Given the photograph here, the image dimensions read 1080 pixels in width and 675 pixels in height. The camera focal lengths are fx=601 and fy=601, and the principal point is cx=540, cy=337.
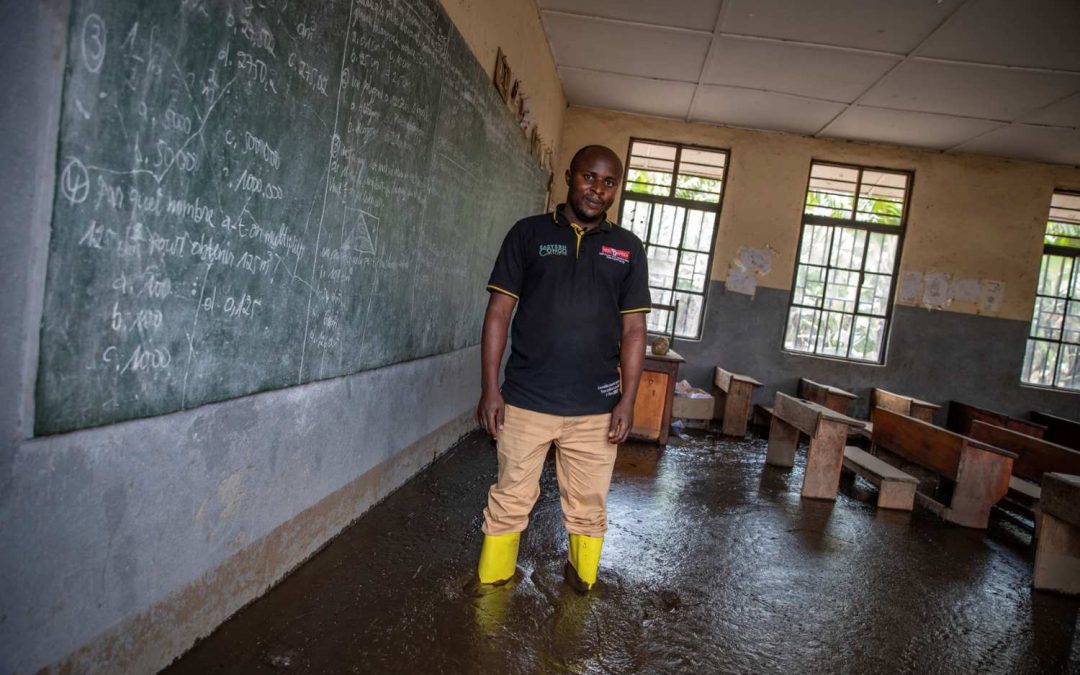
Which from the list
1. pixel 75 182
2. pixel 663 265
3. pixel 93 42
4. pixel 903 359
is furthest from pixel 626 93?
pixel 75 182

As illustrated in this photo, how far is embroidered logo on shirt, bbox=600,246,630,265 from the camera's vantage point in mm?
2292

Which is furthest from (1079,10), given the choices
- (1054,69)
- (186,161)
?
(186,161)

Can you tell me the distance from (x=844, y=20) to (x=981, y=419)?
478 cm

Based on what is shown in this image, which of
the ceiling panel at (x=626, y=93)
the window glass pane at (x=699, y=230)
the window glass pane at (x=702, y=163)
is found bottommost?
the window glass pane at (x=699, y=230)

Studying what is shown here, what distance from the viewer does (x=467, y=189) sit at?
3928 millimetres

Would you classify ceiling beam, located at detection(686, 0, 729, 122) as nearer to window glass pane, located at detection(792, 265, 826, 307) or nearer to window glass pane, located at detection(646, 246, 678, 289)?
window glass pane, located at detection(646, 246, 678, 289)

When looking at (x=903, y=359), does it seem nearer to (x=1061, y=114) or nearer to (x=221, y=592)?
(x=1061, y=114)

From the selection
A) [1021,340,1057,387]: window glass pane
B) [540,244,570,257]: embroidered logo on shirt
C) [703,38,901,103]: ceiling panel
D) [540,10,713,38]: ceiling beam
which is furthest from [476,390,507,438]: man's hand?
[1021,340,1057,387]: window glass pane

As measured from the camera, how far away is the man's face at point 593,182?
2.22 m

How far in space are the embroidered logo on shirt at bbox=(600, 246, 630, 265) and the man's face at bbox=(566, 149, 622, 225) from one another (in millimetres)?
131

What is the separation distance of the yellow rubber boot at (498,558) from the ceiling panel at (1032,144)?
7474mm

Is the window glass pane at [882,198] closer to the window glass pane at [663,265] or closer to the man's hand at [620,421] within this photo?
the window glass pane at [663,265]

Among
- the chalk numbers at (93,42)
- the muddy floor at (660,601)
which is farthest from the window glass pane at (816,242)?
the chalk numbers at (93,42)

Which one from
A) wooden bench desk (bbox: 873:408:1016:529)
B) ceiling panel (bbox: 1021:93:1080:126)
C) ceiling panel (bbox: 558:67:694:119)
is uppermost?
ceiling panel (bbox: 1021:93:1080:126)
